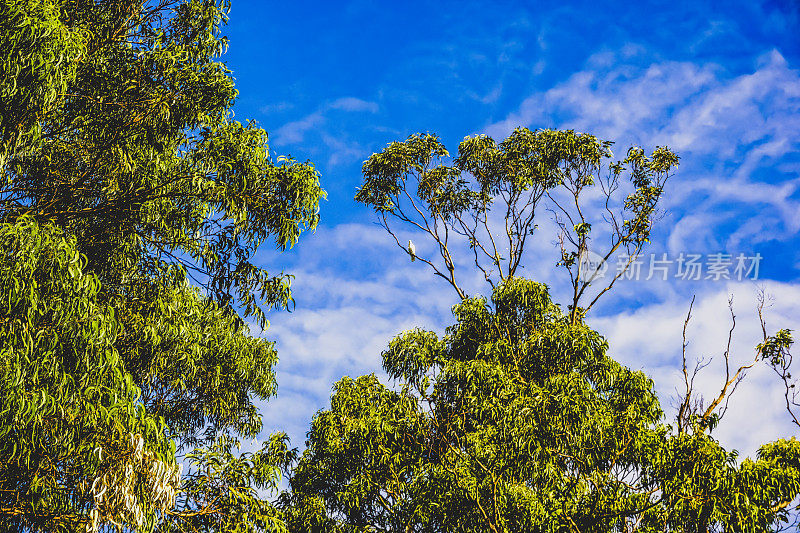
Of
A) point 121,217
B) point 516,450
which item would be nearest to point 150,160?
point 121,217

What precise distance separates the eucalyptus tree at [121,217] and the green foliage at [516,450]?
2.04 m

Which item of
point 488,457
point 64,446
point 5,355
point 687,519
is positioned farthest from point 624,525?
point 5,355

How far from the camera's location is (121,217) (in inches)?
258

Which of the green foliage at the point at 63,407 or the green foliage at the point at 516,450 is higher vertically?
→ the green foliage at the point at 516,450

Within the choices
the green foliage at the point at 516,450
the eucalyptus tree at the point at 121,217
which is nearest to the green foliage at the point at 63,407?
the eucalyptus tree at the point at 121,217

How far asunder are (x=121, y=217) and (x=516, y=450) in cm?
474

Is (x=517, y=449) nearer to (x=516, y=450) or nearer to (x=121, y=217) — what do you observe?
(x=516, y=450)

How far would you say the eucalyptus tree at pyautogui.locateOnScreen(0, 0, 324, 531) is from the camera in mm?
5242

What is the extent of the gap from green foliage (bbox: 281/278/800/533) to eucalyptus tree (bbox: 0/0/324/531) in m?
2.04

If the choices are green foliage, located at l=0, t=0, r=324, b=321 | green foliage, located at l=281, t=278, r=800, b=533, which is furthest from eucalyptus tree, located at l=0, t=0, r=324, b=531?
green foliage, located at l=281, t=278, r=800, b=533

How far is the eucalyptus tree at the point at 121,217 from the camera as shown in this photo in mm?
5242

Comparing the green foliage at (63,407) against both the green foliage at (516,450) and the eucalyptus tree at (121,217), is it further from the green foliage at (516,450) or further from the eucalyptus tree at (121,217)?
the green foliage at (516,450)

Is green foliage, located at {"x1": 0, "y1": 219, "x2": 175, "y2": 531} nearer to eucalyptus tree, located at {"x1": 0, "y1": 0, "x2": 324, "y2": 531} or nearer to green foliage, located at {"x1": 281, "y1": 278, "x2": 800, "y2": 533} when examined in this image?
eucalyptus tree, located at {"x1": 0, "y1": 0, "x2": 324, "y2": 531}

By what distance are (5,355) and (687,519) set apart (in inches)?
265
